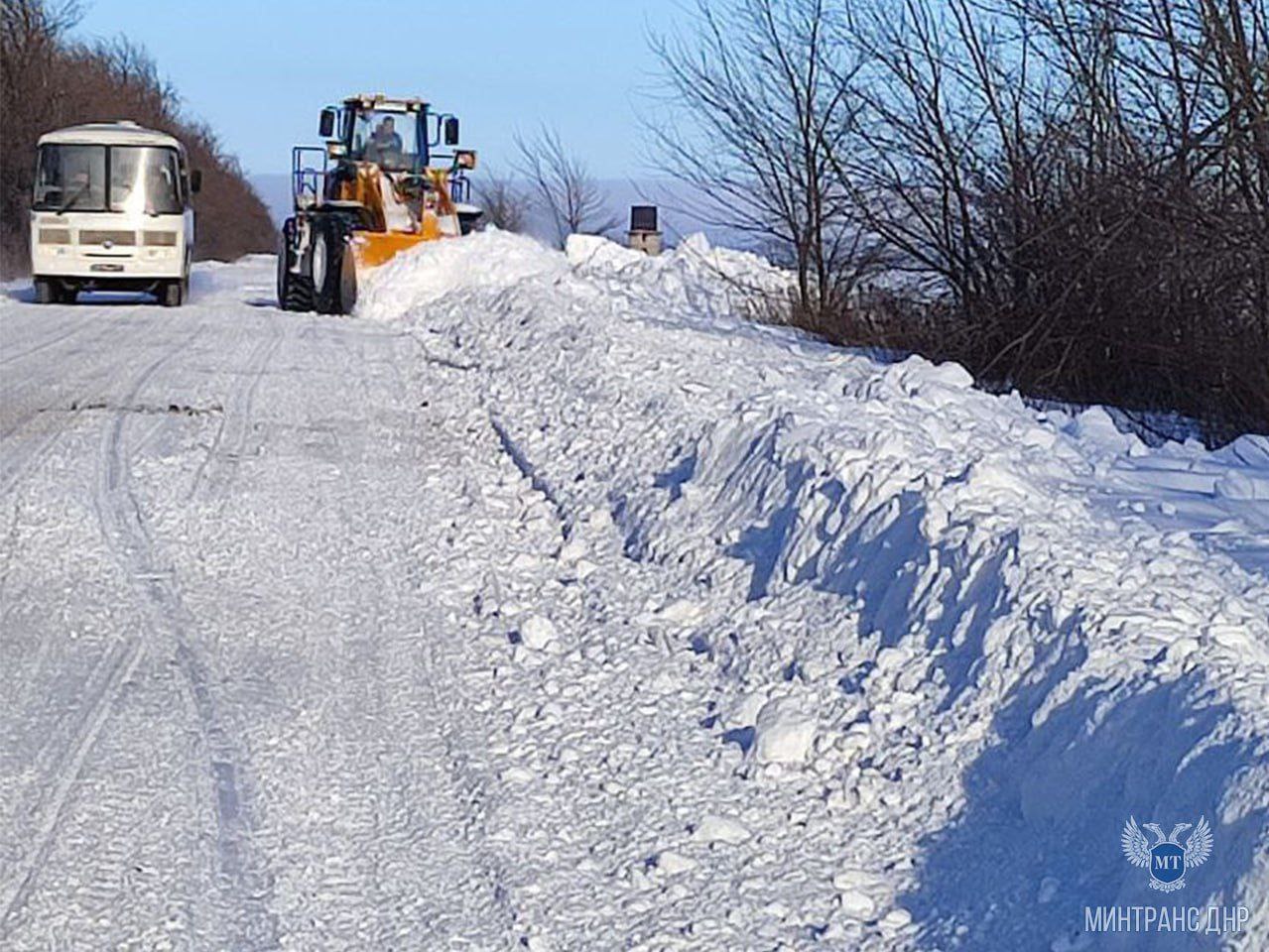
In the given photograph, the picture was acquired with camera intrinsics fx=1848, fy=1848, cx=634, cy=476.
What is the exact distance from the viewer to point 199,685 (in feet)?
23.0

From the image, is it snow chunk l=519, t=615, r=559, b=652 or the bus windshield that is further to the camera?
the bus windshield

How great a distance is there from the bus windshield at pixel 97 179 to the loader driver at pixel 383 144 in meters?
3.24

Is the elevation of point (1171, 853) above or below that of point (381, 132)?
below

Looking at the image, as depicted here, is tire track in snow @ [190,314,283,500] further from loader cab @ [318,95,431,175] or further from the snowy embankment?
loader cab @ [318,95,431,175]

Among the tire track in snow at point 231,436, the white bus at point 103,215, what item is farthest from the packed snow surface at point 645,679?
the white bus at point 103,215

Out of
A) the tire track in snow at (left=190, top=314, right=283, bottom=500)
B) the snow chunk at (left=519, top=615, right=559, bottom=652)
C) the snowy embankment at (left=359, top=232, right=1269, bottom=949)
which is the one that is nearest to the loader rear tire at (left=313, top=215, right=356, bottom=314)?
the tire track in snow at (left=190, top=314, right=283, bottom=500)

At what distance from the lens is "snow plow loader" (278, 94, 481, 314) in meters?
23.2

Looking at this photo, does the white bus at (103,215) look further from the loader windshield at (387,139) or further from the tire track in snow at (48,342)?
the tire track in snow at (48,342)

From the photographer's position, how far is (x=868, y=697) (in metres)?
6.23

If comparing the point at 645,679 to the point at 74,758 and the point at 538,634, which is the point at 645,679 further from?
the point at 74,758

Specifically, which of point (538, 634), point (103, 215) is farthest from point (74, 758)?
point (103, 215)

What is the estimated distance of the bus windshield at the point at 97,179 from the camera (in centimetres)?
2544

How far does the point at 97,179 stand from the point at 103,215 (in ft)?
1.95

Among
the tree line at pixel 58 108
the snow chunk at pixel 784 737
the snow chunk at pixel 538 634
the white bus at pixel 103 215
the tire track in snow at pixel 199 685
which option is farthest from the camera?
the tree line at pixel 58 108
